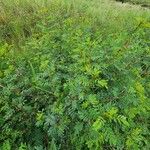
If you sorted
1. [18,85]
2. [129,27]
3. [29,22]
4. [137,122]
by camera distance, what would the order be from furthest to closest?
1. [29,22]
2. [129,27]
3. [137,122]
4. [18,85]

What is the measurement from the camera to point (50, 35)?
452 cm

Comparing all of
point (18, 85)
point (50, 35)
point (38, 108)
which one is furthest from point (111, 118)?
point (50, 35)

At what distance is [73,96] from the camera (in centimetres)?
371

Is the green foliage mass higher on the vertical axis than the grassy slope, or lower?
higher

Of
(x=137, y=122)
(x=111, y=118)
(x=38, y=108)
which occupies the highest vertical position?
(x=111, y=118)

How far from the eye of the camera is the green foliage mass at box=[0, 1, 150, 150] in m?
3.66

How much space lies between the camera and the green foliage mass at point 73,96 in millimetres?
3656

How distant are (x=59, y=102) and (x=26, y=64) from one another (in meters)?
0.75

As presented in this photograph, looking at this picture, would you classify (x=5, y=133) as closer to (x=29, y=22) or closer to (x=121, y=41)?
(x=121, y=41)

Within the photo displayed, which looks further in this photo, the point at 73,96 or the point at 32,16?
the point at 32,16

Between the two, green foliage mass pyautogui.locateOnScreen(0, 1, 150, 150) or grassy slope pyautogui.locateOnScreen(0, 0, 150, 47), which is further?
grassy slope pyautogui.locateOnScreen(0, 0, 150, 47)

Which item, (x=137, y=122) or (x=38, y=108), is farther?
(x=137, y=122)

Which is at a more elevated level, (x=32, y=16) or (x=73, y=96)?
(x=73, y=96)

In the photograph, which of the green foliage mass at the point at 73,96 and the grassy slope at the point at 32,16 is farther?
the grassy slope at the point at 32,16
